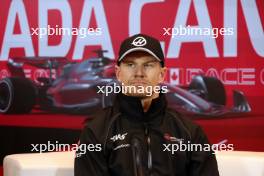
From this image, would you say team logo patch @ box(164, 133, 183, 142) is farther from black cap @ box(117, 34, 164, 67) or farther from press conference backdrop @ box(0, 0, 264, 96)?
press conference backdrop @ box(0, 0, 264, 96)

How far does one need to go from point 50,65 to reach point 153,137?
945 mm

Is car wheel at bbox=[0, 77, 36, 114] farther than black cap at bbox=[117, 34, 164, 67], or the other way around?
car wheel at bbox=[0, 77, 36, 114]

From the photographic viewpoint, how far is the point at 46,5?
80.7 inches

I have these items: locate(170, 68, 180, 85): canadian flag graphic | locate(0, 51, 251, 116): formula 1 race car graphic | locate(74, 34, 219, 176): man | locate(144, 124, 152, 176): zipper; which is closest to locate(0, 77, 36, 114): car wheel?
locate(0, 51, 251, 116): formula 1 race car graphic

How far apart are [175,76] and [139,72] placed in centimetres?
79

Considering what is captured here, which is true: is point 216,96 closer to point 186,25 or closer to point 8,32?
point 186,25

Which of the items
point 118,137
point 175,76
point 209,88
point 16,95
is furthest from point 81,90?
point 118,137

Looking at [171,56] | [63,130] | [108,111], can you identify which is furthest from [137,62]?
[63,130]

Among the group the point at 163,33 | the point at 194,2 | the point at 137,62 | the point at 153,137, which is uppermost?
the point at 194,2

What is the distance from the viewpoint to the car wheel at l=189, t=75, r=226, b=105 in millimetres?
2033

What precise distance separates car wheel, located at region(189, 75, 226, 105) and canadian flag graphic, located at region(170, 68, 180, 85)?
75 mm

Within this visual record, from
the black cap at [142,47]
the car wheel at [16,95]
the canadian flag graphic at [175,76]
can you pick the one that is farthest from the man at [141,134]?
the car wheel at [16,95]

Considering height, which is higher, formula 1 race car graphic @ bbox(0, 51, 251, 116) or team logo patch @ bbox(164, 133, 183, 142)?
formula 1 race car graphic @ bbox(0, 51, 251, 116)

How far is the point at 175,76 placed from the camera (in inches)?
80.6
